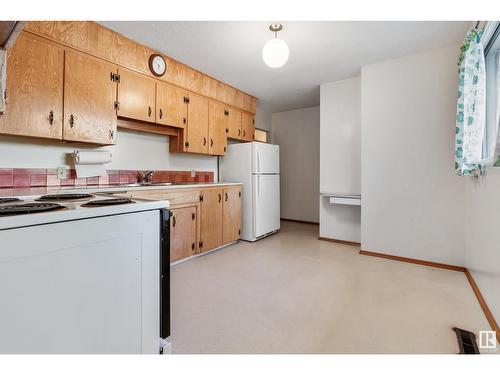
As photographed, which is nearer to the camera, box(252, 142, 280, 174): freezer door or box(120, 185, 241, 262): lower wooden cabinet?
box(120, 185, 241, 262): lower wooden cabinet

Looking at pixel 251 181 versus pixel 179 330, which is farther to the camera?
pixel 251 181

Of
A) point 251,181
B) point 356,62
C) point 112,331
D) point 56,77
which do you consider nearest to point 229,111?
point 251,181

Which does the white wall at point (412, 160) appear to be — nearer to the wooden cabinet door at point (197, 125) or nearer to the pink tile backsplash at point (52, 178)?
the wooden cabinet door at point (197, 125)

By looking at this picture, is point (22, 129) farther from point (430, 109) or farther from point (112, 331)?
point (430, 109)

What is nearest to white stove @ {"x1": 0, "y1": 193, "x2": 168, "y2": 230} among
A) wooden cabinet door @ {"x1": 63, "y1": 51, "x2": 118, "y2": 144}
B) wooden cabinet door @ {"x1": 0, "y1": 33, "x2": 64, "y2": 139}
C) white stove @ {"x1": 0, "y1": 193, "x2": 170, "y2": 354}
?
white stove @ {"x1": 0, "y1": 193, "x2": 170, "y2": 354}

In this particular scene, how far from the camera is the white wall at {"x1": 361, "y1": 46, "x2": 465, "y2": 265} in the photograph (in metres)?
2.76

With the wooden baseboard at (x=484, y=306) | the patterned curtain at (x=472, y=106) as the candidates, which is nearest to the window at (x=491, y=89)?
the patterned curtain at (x=472, y=106)

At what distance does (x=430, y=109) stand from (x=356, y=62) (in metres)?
1.06

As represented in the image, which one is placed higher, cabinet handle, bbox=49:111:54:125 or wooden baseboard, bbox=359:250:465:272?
cabinet handle, bbox=49:111:54:125

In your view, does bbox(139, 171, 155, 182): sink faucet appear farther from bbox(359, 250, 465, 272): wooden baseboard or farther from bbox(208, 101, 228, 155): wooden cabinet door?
bbox(359, 250, 465, 272): wooden baseboard

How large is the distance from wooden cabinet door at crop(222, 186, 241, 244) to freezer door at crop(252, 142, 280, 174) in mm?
474

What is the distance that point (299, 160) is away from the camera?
18.2 feet

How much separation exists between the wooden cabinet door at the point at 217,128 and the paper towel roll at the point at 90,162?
1.52 metres

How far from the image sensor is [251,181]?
152 inches
